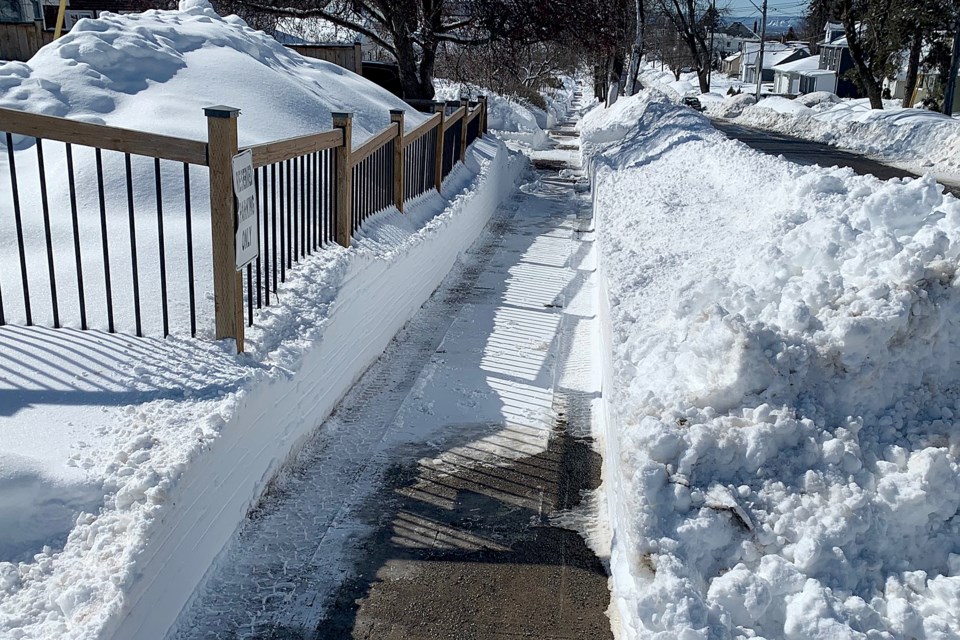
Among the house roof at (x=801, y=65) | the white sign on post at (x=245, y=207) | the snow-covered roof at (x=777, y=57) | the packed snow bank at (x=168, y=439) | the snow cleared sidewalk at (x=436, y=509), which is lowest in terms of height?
the snow cleared sidewalk at (x=436, y=509)

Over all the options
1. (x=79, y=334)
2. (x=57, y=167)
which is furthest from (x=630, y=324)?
(x=57, y=167)

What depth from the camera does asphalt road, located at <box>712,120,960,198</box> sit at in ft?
63.7

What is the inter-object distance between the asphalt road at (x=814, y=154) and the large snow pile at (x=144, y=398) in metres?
12.6

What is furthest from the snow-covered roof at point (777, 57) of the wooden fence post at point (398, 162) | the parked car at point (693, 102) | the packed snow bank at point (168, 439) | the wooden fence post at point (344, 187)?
the packed snow bank at point (168, 439)

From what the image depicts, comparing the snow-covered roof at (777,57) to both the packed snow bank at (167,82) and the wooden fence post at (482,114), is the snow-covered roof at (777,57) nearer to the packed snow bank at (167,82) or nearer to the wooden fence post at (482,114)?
the wooden fence post at (482,114)

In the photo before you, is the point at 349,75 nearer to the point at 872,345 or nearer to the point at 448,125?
the point at 448,125

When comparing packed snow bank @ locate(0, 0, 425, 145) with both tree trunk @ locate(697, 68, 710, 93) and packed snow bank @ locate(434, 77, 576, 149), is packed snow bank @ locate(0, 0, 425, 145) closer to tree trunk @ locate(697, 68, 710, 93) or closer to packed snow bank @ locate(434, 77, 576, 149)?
packed snow bank @ locate(434, 77, 576, 149)

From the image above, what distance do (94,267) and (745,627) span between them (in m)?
4.28

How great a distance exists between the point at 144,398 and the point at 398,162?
17.6 ft

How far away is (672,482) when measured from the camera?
3.76m

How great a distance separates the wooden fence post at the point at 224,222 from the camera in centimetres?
436

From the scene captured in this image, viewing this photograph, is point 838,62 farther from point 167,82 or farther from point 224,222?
point 224,222

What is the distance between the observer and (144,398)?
396 cm

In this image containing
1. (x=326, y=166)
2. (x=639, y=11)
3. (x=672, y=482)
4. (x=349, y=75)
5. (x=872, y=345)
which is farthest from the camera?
(x=639, y=11)
